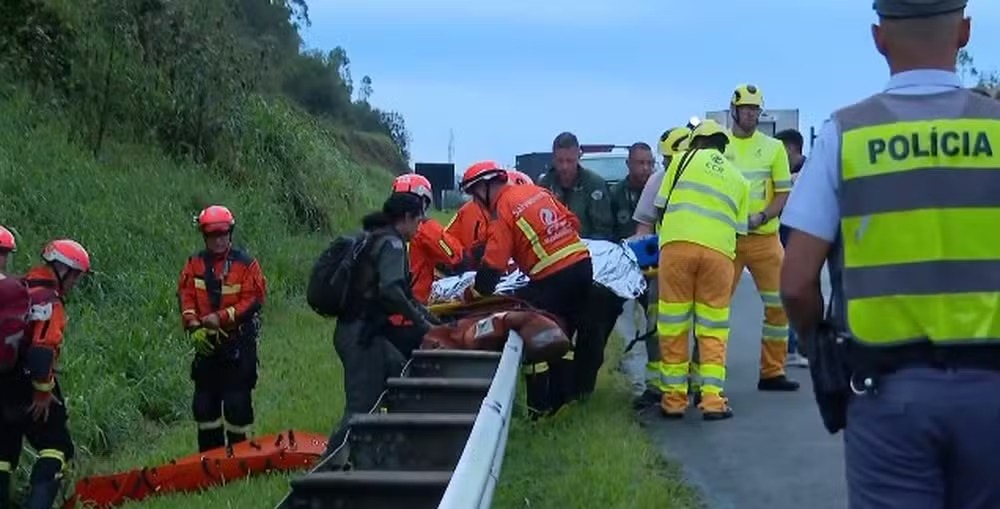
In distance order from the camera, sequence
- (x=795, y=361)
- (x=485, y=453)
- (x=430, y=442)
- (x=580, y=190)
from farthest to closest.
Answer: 1. (x=795, y=361)
2. (x=580, y=190)
3. (x=430, y=442)
4. (x=485, y=453)

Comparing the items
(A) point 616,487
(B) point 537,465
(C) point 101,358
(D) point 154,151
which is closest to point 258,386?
(C) point 101,358

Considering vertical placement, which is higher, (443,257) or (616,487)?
(443,257)

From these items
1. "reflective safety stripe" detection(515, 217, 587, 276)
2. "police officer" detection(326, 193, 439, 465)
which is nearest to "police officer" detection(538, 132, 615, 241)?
"reflective safety stripe" detection(515, 217, 587, 276)

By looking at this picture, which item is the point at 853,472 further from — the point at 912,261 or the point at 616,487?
the point at 616,487

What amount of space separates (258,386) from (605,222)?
12.3 feet

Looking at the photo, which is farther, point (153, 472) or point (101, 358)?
point (101, 358)

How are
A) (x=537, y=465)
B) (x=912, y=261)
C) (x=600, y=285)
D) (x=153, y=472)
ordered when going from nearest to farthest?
(x=912, y=261), (x=537, y=465), (x=153, y=472), (x=600, y=285)

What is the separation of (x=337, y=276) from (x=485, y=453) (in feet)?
12.5

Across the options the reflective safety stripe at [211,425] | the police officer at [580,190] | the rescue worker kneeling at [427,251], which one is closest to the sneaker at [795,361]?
the police officer at [580,190]

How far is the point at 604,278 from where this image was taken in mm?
10391

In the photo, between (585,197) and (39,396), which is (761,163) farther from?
(39,396)

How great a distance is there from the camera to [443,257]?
10641mm

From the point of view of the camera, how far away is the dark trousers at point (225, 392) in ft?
36.2

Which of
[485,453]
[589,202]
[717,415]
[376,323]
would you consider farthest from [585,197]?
[485,453]
